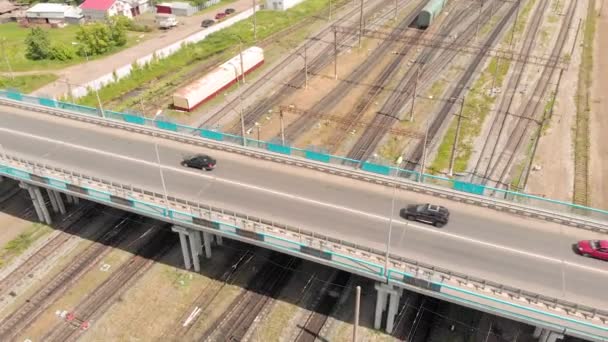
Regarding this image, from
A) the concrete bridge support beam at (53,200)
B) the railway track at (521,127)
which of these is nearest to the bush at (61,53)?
the concrete bridge support beam at (53,200)

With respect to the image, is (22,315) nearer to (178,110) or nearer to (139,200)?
(139,200)

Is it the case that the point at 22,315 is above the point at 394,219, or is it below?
below

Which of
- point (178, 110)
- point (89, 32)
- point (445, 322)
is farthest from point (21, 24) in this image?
point (445, 322)

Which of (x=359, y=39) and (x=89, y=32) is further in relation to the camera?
(x=359, y=39)

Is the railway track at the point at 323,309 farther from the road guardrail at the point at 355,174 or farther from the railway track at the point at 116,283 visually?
the railway track at the point at 116,283

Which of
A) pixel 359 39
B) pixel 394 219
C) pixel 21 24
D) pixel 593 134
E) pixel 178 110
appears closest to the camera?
pixel 394 219

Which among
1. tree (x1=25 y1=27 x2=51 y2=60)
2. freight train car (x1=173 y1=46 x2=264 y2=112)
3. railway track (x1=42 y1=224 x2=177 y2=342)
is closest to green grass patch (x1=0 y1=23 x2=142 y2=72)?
tree (x1=25 y1=27 x2=51 y2=60)

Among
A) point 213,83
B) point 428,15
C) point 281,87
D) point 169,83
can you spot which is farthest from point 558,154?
point 169,83

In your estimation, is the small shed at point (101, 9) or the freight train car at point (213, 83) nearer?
the freight train car at point (213, 83)
